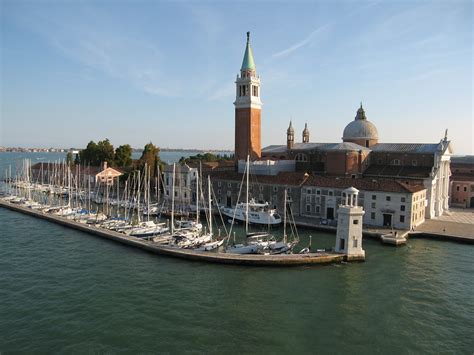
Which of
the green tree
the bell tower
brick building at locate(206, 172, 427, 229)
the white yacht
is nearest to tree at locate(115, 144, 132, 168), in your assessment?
the green tree

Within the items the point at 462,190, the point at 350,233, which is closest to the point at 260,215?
the point at 350,233

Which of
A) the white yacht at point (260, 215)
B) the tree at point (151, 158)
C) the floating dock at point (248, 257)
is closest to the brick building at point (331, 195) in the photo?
the white yacht at point (260, 215)

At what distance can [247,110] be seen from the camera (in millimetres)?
44344

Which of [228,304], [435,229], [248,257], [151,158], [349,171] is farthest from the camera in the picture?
[151,158]

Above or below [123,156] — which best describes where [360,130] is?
above

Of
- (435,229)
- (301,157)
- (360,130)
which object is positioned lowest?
(435,229)

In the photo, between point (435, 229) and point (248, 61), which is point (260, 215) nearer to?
point (435, 229)

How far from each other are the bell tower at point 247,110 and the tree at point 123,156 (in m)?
29.9

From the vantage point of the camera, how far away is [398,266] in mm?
21969

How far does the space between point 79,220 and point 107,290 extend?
16.4 m

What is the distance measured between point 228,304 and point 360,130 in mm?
34104

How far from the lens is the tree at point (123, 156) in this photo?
6899 centimetres

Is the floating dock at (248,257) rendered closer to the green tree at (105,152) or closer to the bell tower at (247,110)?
the bell tower at (247,110)

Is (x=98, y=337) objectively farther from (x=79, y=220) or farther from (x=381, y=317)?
(x=79, y=220)
